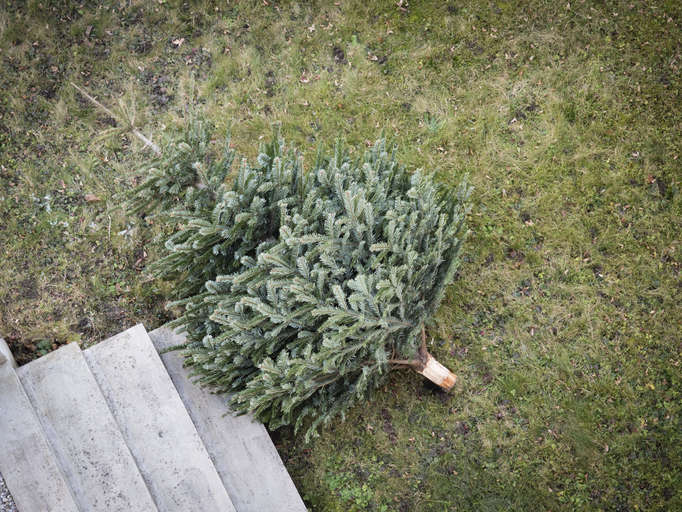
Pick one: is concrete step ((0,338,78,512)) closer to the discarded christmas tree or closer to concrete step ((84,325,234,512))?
concrete step ((84,325,234,512))

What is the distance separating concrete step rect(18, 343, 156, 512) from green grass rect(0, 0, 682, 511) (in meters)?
0.96

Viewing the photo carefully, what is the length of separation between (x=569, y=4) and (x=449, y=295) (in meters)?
3.71

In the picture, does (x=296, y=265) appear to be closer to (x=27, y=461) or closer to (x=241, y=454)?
(x=241, y=454)

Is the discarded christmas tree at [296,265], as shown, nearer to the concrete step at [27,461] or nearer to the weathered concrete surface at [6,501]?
the concrete step at [27,461]

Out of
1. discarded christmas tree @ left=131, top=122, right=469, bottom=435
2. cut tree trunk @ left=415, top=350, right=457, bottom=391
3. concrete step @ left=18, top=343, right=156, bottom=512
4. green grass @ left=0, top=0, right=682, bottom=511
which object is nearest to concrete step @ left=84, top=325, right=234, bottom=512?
concrete step @ left=18, top=343, right=156, bottom=512

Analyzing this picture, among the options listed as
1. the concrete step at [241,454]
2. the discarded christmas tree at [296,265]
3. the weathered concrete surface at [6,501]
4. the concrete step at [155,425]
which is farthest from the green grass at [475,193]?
the weathered concrete surface at [6,501]

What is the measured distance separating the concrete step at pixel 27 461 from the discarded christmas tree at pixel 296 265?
1.33m

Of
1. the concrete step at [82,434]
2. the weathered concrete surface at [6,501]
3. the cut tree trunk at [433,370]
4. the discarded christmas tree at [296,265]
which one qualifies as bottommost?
the weathered concrete surface at [6,501]

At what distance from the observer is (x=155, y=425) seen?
15.8ft

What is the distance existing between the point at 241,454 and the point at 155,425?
2.63 feet

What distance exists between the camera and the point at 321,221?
14.3 feet

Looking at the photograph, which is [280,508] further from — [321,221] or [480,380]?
[321,221]

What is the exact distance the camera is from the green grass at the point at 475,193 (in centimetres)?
521

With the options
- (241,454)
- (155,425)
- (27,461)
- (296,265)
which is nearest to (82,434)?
(27,461)
